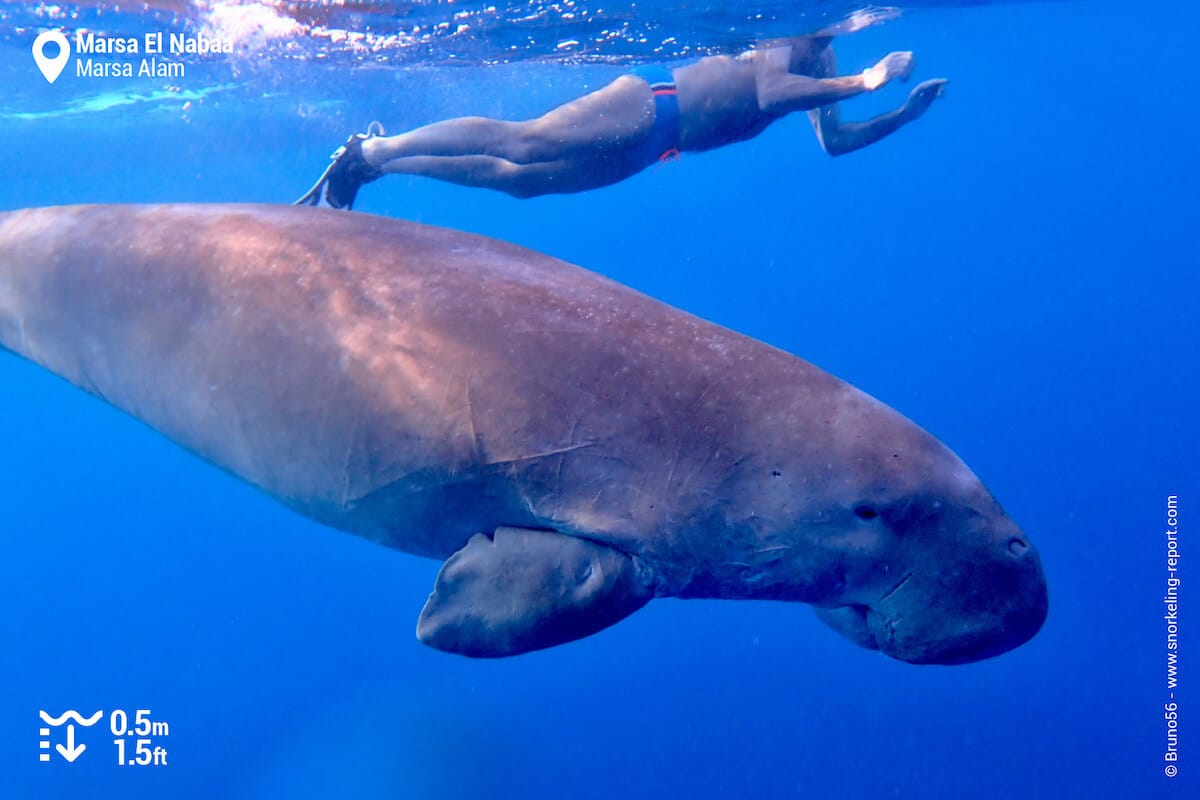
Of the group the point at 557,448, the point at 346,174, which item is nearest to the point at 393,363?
the point at 557,448

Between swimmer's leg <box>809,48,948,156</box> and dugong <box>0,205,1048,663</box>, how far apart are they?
24.9ft

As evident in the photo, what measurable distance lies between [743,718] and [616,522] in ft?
35.8

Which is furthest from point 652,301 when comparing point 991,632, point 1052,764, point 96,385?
point 1052,764

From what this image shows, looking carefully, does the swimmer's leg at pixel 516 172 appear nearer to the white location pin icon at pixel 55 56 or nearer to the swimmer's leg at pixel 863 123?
the swimmer's leg at pixel 863 123

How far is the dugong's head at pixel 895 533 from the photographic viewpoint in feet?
9.52

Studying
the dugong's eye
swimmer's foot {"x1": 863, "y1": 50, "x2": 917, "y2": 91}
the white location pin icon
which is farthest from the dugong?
the white location pin icon

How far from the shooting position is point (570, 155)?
7.79m

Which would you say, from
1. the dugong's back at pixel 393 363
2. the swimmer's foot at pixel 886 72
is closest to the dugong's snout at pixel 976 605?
the dugong's back at pixel 393 363

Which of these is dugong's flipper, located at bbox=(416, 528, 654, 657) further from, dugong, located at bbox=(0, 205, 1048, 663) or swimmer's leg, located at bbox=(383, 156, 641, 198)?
swimmer's leg, located at bbox=(383, 156, 641, 198)

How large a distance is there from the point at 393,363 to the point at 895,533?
203cm

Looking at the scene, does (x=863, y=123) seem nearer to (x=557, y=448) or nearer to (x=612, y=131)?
(x=612, y=131)

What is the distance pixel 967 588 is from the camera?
292cm

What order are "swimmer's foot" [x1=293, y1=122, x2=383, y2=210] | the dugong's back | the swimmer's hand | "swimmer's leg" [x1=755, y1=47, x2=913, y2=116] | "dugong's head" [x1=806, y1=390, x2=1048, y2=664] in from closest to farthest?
1. "dugong's head" [x1=806, y1=390, x2=1048, y2=664]
2. the dugong's back
3. "swimmer's foot" [x1=293, y1=122, x2=383, y2=210]
4. "swimmer's leg" [x1=755, y1=47, x2=913, y2=116]
5. the swimmer's hand

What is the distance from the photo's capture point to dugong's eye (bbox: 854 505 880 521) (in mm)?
2906
